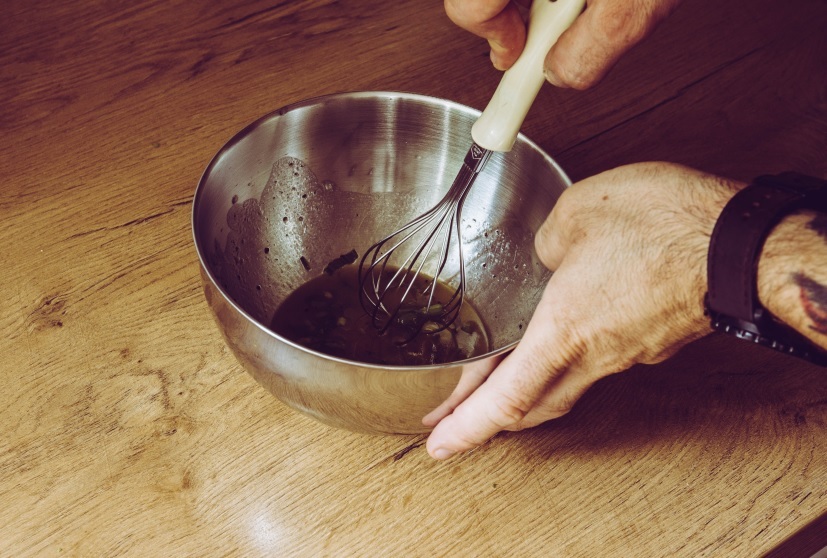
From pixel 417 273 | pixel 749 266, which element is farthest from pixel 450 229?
→ pixel 749 266

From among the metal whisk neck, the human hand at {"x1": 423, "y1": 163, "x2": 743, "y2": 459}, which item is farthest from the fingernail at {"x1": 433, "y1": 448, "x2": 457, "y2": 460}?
the metal whisk neck

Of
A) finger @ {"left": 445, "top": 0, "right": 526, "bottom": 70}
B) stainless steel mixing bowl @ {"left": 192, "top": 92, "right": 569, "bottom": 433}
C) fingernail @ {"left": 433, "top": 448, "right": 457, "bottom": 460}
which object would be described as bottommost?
fingernail @ {"left": 433, "top": 448, "right": 457, "bottom": 460}

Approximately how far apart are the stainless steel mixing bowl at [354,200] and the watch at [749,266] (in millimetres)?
200

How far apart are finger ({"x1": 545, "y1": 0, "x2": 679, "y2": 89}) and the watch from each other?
0.18m

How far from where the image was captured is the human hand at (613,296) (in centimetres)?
55

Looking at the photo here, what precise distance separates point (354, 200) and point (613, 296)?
0.39m

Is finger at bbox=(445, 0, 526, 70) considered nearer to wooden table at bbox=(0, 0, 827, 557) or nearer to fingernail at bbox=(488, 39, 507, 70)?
fingernail at bbox=(488, 39, 507, 70)

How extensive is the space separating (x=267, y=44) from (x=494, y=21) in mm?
440

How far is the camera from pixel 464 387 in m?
0.58

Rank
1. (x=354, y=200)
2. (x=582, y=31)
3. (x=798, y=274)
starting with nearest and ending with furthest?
(x=798, y=274) → (x=582, y=31) → (x=354, y=200)

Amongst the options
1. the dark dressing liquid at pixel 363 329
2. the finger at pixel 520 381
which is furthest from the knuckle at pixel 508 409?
the dark dressing liquid at pixel 363 329

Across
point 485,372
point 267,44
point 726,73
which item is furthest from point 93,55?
point 726,73

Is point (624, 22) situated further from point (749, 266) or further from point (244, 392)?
point (244, 392)

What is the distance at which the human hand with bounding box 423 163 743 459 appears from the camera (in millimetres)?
551
